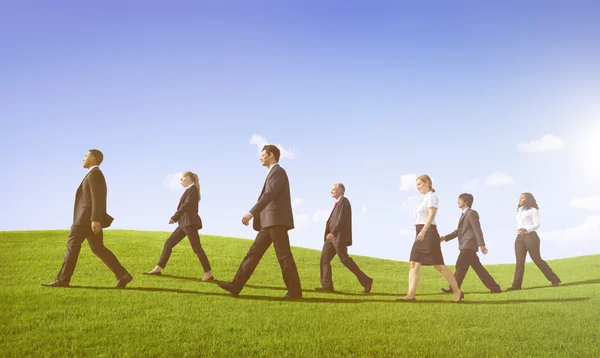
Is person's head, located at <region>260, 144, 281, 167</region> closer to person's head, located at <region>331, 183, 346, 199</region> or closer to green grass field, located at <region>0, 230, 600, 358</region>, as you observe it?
green grass field, located at <region>0, 230, 600, 358</region>

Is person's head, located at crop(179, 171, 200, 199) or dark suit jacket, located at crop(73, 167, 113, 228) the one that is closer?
dark suit jacket, located at crop(73, 167, 113, 228)

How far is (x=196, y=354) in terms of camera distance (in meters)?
6.96

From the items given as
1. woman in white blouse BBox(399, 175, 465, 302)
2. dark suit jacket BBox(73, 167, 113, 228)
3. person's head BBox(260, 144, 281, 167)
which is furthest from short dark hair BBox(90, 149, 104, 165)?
woman in white blouse BBox(399, 175, 465, 302)

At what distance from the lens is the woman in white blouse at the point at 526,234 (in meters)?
16.1

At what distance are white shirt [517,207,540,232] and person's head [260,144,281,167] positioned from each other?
9514 mm

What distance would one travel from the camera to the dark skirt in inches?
438

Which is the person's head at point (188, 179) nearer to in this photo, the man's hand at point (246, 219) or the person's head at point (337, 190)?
the person's head at point (337, 190)

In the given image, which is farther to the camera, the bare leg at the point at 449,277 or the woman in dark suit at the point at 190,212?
the woman in dark suit at the point at 190,212

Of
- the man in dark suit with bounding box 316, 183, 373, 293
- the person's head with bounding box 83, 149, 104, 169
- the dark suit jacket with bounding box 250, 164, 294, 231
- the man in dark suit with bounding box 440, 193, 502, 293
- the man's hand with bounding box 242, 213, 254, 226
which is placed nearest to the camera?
the man's hand with bounding box 242, 213, 254, 226

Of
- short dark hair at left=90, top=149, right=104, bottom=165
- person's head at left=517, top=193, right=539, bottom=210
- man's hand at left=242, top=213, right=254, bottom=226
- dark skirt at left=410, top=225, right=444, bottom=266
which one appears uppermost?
short dark hair at left=90, top=149, right=104, bottom=165

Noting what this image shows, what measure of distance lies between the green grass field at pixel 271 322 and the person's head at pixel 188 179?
2.76 meters

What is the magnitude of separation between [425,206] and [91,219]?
7.59 metres

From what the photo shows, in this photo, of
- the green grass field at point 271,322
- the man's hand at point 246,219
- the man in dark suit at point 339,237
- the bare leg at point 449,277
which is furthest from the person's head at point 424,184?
the man's hand at point 246,219

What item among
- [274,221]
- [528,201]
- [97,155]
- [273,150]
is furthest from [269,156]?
[528,201]
